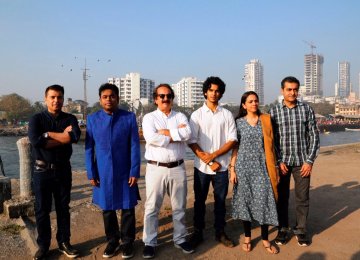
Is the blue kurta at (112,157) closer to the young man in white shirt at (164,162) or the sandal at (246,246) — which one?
the young man in white shirt at (164,162)

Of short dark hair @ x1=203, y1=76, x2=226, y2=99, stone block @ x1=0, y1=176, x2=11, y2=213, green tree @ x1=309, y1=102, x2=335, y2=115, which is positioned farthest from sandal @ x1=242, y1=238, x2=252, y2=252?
green tree @ x1=309, y1=102, x2=335, y2=115

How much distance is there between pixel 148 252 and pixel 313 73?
19693cm

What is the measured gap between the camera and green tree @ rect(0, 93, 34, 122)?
6500cm

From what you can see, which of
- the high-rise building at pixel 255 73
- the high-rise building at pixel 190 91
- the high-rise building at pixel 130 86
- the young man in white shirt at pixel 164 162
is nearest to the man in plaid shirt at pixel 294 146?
→ the young man in white shirt at pixel 164 162

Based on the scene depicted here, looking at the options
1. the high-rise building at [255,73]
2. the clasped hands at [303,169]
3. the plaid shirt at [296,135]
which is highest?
the high-rise building at [255,73]

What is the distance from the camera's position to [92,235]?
12.6 ft

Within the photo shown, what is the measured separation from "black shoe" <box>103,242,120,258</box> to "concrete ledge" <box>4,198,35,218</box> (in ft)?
5.75

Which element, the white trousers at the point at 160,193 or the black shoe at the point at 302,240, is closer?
the white trousers at the point at 160,193

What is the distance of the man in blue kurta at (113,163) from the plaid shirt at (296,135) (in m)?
1.70

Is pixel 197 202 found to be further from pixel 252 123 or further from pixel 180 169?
pixel 252 123

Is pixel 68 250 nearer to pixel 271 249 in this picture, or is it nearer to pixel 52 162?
pixel 52 162

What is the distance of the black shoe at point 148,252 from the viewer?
3221mm

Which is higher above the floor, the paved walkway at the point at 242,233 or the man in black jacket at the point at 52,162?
the man in black jacket at the point at 52,162

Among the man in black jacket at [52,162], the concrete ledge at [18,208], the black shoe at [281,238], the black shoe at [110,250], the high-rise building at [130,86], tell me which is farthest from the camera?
the high-rise building at [130,86]
